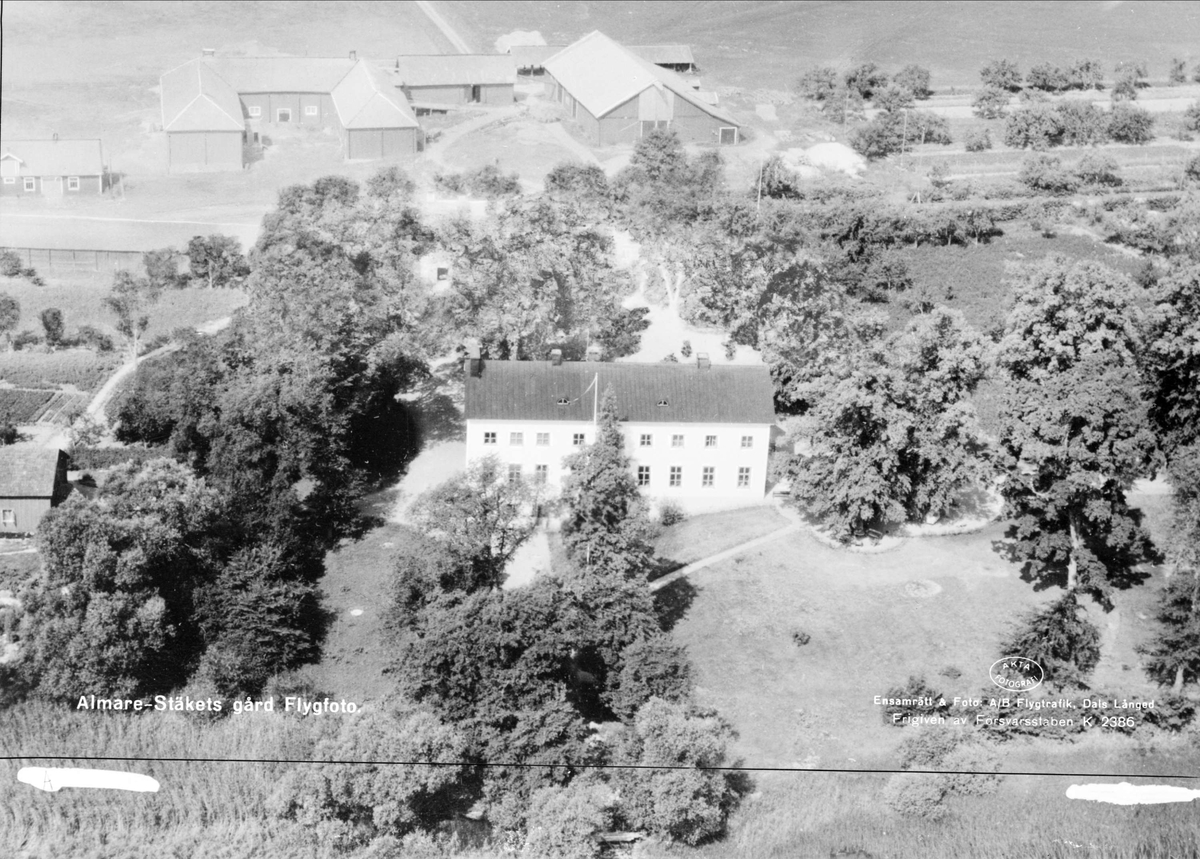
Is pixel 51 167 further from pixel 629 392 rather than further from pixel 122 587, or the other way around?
pixel 629 392

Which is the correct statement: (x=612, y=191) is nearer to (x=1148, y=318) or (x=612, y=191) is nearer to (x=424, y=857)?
(x=1148, y=318)

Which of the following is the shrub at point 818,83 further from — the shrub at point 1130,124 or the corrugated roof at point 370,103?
the corrugated roof at point 370,103

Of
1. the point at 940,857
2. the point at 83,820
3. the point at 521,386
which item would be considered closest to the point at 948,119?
the point at 521,386

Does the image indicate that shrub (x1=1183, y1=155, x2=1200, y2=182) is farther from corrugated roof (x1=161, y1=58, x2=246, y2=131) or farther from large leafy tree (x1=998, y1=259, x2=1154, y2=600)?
corrugated roof (x1=161, y1=58, x2=246, y2=131)

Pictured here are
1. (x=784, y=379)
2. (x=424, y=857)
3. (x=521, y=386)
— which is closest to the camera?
(x=424, y=857)

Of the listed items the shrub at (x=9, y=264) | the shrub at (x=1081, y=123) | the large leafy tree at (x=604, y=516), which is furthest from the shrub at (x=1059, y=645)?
the shrub at (x=9, y=264)

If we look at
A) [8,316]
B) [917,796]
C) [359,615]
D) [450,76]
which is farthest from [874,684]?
[8,316]

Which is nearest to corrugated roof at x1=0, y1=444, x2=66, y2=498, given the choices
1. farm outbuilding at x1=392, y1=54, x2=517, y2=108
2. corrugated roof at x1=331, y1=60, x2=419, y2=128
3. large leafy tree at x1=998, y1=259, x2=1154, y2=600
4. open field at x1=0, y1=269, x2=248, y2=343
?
open field at x1=0, y1=269, x2=248, y2=343
